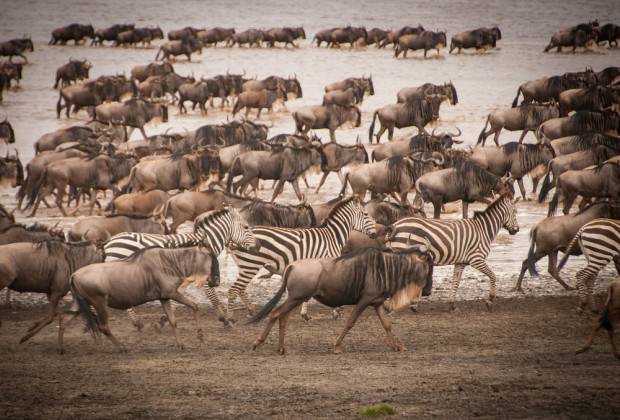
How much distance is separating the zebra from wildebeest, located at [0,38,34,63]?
27.2 m

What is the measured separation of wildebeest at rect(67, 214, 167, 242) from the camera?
11094mm

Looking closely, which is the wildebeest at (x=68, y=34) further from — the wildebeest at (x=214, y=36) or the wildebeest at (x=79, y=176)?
the wildebeest at (x=79, y=176)

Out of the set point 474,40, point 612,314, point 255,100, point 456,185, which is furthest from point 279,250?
point 474,40

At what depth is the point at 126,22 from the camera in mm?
48875

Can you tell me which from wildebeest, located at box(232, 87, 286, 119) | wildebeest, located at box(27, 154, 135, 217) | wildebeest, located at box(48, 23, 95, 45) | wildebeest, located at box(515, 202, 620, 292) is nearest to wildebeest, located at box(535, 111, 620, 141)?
wildebeest, located at box(232, 87, 286, 119)

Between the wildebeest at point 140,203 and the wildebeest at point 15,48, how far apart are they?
23.5 metres

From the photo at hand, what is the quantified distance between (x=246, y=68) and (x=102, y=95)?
9.38 m

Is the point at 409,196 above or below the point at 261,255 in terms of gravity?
below

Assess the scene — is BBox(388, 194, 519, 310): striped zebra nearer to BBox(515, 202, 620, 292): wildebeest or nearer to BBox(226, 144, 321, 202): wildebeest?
BBox(515, 202, 620, 292): wildebeest

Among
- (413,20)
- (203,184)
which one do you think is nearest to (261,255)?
(203,184)

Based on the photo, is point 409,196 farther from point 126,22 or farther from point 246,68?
point 126,22

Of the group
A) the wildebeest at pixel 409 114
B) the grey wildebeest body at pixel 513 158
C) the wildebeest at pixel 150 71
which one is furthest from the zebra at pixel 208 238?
the wildebeest at pixel 150 71

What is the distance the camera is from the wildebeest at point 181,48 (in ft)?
121

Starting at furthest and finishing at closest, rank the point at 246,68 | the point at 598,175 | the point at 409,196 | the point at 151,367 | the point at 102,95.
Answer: the point at 246,68
the point at 102,95
the point at 409,196
the point at 598,175
the point at 151,367
